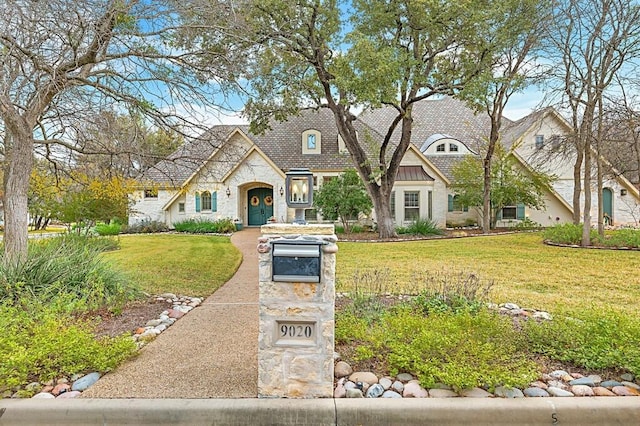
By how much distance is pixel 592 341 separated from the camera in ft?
12.4

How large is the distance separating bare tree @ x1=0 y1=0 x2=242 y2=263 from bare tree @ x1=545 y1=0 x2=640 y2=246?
10.5 metres

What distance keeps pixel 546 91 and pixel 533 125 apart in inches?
371

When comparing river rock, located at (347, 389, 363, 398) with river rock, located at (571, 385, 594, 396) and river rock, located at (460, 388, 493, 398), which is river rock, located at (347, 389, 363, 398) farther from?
river rock, located at (571, 385, 594, 396)

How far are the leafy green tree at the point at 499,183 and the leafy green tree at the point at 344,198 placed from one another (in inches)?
200

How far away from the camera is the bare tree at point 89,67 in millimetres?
4957

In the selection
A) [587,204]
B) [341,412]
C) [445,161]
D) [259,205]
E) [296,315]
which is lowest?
[341,412]

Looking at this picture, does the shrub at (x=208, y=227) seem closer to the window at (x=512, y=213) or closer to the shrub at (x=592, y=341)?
the window at (x=512, y=213)

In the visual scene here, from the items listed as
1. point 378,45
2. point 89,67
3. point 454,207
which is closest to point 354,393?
point 89,67

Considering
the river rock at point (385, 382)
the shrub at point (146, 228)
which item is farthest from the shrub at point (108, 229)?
the river rock at point (385, 382)

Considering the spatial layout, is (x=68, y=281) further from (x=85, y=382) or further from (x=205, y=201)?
(x=205, y=201)

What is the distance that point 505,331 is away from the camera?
4094 millimetres

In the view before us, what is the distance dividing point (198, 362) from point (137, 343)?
914mm

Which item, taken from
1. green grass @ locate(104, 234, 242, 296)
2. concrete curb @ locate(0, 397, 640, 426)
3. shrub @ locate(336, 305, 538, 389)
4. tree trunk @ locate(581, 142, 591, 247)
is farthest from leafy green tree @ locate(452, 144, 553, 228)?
concrete curb @ locate(0, 397, 640, 426)

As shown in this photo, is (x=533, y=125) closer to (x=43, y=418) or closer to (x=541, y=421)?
(x=541, y=421)
